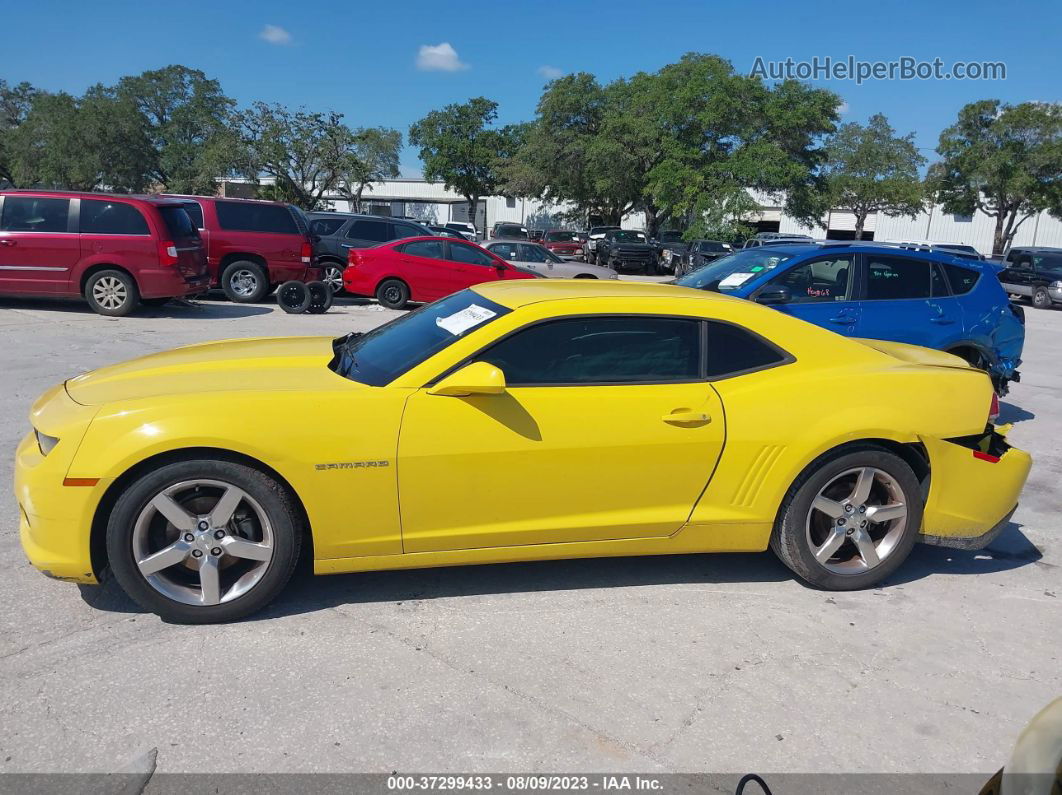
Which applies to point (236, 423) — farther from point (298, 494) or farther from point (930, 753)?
point (930, 753)

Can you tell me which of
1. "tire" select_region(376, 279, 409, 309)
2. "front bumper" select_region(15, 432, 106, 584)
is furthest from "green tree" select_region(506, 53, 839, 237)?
"front bumper" select_region(15, 432, 106, 584)

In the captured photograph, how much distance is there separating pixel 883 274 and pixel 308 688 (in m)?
6.35

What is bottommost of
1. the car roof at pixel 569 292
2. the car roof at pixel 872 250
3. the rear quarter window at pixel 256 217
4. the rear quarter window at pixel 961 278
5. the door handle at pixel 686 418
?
the door handle at pixel 686 418

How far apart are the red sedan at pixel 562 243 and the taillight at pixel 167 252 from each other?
20191 millimetres

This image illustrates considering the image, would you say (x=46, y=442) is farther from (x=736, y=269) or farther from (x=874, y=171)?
(x=874, y=171)

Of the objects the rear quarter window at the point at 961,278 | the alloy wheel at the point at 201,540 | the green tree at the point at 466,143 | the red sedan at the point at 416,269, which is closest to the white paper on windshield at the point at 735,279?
the rear quarter window at the point at 961,278

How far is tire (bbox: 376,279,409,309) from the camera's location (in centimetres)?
1497

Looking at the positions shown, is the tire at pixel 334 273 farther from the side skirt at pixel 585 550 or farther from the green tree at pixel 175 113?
the green tree at pixel 175 113

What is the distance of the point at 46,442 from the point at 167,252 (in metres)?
9.30

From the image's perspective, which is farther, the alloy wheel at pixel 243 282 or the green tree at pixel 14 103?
the green tree at pixel 14 103

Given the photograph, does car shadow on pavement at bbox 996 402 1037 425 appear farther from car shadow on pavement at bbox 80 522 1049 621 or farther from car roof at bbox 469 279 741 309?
car roof at bbox 469 279 741 309

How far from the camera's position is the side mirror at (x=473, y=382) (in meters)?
3.39

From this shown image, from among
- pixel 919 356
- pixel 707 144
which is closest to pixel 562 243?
pixel 707 144

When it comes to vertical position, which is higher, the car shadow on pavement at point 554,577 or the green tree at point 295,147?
the green tree at point 295,147
